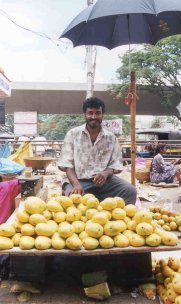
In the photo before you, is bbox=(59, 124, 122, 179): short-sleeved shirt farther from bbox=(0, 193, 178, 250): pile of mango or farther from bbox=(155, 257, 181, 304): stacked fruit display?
bbox=(155, 257, 181, 304): stacked fruit display

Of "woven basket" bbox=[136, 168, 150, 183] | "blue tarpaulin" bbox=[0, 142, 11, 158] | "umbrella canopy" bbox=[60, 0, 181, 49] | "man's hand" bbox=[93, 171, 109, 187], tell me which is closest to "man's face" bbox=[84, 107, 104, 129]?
"man's hand" bbox=[93, 171, 109, 187]

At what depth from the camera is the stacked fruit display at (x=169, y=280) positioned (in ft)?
9.27

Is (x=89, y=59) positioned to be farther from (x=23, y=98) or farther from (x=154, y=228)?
Result: (x=23, y=98)

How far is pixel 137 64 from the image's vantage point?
24.5 meters

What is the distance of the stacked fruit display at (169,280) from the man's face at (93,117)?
1738 mm

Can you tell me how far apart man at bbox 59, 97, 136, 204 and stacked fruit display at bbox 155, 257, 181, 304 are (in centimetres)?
103

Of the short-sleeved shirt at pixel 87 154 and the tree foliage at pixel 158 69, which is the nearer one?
the short-sleeved shirt at pixel 87 154

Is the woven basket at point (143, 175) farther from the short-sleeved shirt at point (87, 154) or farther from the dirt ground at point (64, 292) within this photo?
the dirt ground at point (64, 292)

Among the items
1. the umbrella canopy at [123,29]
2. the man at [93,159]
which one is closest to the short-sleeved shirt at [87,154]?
the man at [93,159]

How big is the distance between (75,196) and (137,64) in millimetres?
22234

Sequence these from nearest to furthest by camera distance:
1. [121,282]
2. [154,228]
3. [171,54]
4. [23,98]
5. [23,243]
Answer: [23,243]
[154,228]
[121,282]
[171,54]
[23,98]

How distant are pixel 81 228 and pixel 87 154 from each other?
1.47 meters

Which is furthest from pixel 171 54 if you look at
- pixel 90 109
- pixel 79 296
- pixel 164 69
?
pixel 79 296

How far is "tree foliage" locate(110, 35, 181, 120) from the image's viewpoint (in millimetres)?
23688
